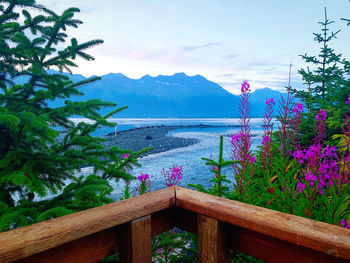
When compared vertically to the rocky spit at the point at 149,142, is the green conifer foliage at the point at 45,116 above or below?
above

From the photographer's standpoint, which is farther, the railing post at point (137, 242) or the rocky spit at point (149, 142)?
the rocky spit at point (149, 142)

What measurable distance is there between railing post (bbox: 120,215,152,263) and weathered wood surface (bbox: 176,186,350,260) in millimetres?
228

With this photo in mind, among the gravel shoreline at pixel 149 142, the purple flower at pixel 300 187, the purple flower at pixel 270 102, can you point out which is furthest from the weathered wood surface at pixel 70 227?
the gravel shoreline at pixel 149 142

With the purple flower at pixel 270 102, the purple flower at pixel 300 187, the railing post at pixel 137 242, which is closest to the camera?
the railing post at pixel 137 242

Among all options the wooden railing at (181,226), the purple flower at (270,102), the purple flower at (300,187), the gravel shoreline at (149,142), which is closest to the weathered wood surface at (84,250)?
the wooden railing at (181,226)

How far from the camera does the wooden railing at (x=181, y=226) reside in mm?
891

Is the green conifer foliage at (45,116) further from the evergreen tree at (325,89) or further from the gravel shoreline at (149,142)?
→ the gravel shoreline at (149,142)

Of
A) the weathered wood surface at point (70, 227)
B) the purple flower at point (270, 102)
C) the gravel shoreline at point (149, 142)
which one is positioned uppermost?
the purple flower at point (270, 102)

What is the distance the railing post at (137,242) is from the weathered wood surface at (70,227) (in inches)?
1.6

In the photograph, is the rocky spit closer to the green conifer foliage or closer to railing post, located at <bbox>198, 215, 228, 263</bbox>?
the green conifer foliage

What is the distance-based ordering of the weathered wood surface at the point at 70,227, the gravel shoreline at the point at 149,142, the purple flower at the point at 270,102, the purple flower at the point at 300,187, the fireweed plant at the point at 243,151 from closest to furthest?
the weathered wood surface at the point at 70,227
the purple flower at the point at 300,187
the fireweed plant at the point at 243,151
the purple flower at the point at 270,102
the gravel shoreline at the point at 149,142

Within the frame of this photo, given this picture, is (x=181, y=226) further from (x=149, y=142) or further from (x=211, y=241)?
(x=149, y=142)

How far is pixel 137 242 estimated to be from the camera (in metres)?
1.16

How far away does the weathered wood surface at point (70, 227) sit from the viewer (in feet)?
2.82
